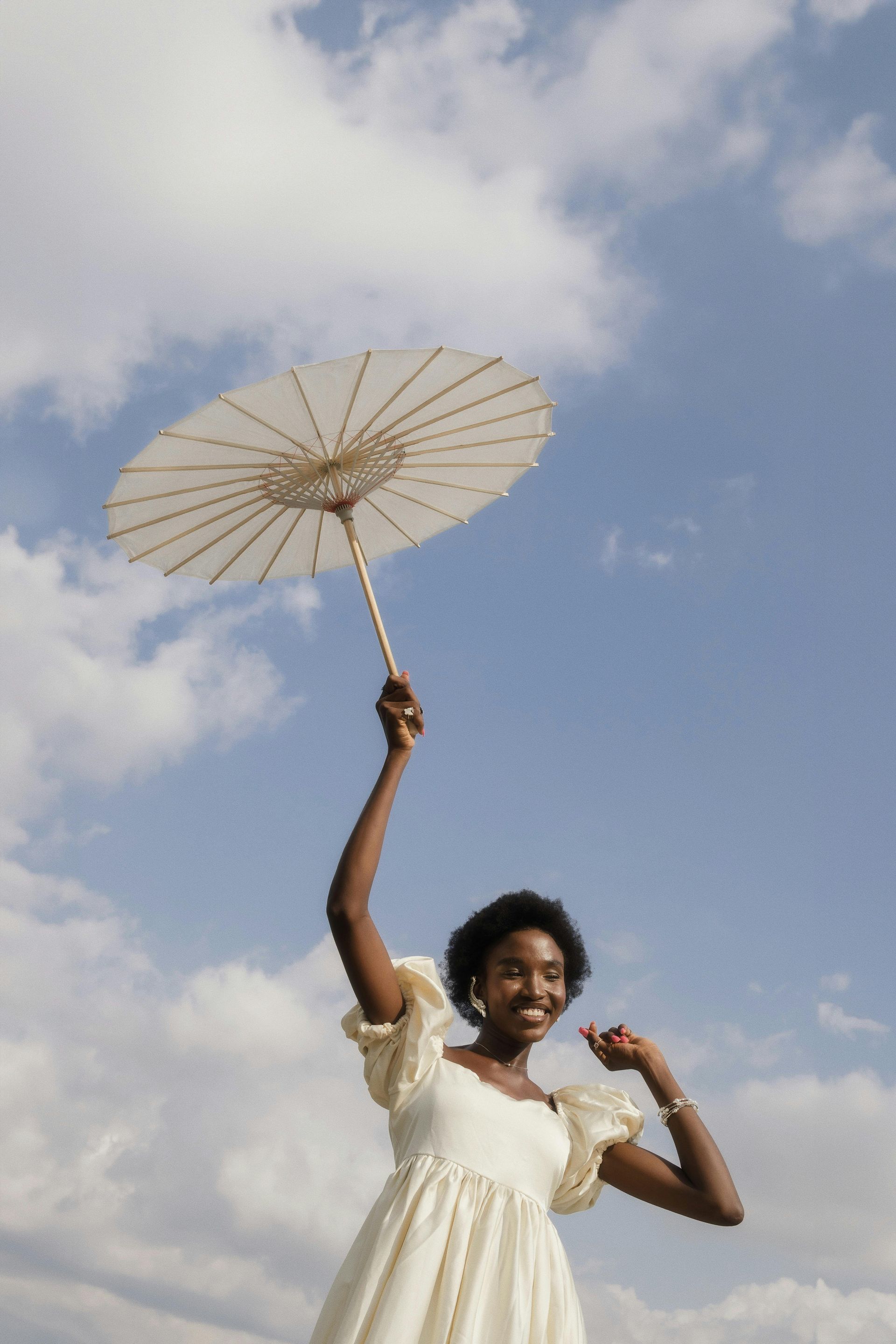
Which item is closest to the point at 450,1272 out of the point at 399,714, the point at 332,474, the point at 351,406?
the point at 399,714

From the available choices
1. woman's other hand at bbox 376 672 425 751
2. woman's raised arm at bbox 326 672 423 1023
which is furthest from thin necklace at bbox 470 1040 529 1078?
woman's other hand at bbox 376 672 425 751

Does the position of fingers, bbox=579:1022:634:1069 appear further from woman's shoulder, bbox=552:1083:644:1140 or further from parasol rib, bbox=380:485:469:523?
parasol rib, bbox=380:485:469:523

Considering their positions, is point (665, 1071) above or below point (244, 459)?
below

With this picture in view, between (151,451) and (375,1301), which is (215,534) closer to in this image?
(151,451)

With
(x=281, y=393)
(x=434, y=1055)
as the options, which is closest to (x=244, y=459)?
(x=281, y=393)

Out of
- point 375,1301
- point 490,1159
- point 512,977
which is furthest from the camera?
point 512,977

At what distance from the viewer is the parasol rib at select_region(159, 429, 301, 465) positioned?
5965 millimetres

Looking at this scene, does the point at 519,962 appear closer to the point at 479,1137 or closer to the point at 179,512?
the point at 479,1137

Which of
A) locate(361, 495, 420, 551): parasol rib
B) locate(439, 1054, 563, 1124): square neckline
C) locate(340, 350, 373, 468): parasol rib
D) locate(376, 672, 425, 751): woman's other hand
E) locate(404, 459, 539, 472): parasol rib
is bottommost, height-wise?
locate(439, 1054, 563, 1124): square neckline

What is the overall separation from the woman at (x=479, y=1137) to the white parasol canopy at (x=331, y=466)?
4.93 ft

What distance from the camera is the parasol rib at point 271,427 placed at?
584cm

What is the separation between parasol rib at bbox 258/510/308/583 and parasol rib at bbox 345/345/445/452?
57cm

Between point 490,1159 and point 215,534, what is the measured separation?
12.3 ft

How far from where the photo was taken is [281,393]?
589 centimetres
